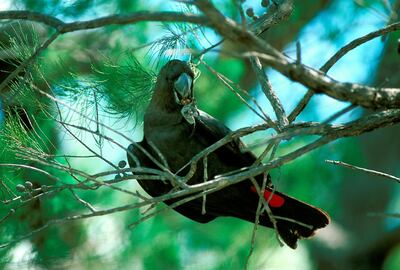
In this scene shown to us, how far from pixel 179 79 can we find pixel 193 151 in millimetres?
294

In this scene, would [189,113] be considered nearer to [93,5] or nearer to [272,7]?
[272,7]

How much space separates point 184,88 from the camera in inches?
115

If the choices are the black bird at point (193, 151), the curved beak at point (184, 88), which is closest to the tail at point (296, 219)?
the black bird at point (193, 151)

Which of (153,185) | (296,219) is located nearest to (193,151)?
(153,185)

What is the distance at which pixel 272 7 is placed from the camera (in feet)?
8.66

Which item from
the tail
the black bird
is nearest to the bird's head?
the black bird

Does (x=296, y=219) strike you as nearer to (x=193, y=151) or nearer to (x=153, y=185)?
(x=193, y=151)

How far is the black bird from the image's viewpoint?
9.66 feet

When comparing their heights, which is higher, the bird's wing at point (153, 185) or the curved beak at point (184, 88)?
the curved beak at point (184, 88)

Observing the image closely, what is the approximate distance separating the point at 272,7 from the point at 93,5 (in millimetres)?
1037

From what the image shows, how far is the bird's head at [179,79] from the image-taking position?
2930 mm

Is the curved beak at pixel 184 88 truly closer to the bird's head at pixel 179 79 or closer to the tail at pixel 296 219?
the bird's head at pixel 179 79

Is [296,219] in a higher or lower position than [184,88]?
lower

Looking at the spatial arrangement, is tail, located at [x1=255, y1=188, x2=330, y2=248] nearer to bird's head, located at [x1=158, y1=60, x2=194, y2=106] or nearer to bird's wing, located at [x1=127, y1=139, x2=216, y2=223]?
bird's wing, located at [x1=127, y1=139, x2=216, y2=223]
